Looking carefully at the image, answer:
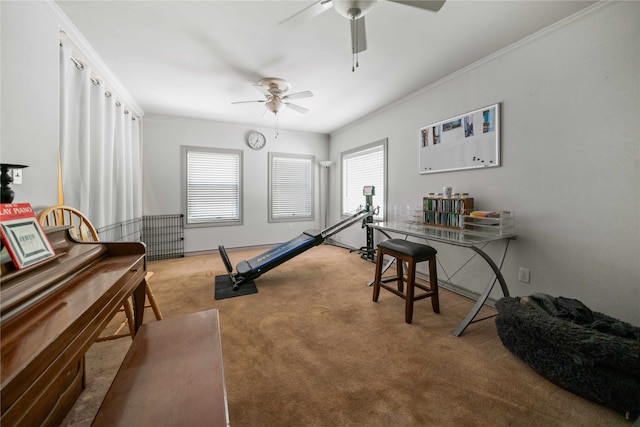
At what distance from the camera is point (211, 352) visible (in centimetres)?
111

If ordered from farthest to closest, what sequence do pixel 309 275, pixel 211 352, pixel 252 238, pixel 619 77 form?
pixel 252 238 < pixel 309 275 < pixel 619 77 < pixel 211 352

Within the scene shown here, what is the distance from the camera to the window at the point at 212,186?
15.0ft

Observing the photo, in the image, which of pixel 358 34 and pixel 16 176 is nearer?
pixel 16 176

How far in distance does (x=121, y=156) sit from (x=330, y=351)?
11.5 ft

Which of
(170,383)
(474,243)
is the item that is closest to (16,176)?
(170,383)

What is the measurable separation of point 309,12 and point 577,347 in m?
2.53

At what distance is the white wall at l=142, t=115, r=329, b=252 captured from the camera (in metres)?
4.31

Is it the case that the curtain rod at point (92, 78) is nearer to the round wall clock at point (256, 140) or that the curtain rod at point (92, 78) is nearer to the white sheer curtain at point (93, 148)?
the white sheer curtain at point (93, 148)

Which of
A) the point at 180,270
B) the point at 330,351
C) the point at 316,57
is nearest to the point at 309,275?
the point at 330,351

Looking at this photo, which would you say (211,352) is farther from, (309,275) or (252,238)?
(252,238)

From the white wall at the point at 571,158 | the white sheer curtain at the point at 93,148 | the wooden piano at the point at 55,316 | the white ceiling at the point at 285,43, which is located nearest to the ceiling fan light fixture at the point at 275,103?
the white ceiling at the point at 285,43

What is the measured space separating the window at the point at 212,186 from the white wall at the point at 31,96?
2.73m

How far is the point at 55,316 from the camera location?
0.76 meters

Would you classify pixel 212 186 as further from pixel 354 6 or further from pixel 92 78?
pixel 354 6
